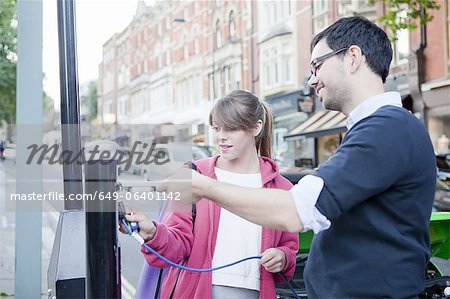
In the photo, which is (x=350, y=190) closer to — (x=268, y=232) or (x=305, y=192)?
(x=305, y=192)

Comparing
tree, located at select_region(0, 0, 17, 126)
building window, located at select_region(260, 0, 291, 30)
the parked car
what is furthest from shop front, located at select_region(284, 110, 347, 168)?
tree, located at select_region(0, 0, 17, 126)

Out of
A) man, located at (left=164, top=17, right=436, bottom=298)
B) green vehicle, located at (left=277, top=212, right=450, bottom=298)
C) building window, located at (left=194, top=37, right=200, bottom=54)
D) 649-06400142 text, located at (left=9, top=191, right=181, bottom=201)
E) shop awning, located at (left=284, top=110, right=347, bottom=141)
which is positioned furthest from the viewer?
building window, located at (left=194, top=37, right=200, bottom=54)

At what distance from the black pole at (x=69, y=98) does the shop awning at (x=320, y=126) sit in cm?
1490

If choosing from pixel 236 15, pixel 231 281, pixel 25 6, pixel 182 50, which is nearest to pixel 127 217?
pixel 231 281

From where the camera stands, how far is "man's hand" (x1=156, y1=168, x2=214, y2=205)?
1572mm

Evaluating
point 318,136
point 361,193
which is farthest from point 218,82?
point 361,193

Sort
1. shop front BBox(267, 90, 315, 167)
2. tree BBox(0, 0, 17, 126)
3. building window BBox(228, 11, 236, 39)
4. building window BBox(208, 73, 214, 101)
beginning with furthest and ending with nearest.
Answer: building window BBox(208, 73, 214, 101) → building window BBox(228, 11, 236, 39) → shop front BBox(267, 90, 315, 167) → tree BBox(0, 0, 17, 126)

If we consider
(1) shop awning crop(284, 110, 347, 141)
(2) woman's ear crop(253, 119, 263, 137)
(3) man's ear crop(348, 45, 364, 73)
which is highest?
(1) shop awning crop(284, 110, 347, 141)

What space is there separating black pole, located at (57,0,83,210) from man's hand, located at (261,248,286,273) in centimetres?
98

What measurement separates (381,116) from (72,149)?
1576mm

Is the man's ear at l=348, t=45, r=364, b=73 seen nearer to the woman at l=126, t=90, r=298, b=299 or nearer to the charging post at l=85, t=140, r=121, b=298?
the woman at l=126, t=90, r=298, b=299

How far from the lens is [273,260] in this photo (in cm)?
214

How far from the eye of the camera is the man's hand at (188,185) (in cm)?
157

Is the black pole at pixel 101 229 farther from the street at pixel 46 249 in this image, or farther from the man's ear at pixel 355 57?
the street at pixel 46 249
